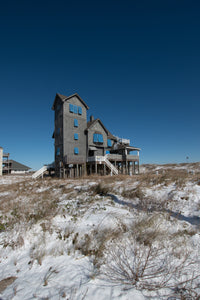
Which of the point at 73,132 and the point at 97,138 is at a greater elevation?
the point at 73,132

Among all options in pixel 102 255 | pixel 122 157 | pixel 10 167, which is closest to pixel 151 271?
pixel 102 255

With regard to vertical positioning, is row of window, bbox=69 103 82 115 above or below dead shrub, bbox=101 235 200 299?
above

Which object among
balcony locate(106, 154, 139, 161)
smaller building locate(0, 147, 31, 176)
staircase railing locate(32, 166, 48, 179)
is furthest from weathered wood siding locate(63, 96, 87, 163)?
smaller building locate(0, 147, 31, 176)

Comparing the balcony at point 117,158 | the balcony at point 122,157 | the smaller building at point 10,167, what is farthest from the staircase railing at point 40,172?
the smaller building at point 10,167

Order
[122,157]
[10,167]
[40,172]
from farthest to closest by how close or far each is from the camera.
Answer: [10,167]
[122,157]
[40,172]

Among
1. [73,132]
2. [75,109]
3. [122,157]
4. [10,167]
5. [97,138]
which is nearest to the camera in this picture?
[73,132]

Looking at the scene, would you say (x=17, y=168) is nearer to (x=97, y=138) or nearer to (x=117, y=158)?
(x=97, y=138)

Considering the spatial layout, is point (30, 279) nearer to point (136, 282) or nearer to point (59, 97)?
point (136, 282)

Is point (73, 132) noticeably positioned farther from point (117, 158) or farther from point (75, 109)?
point (117, 158)

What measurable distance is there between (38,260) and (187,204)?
5584 millimetres

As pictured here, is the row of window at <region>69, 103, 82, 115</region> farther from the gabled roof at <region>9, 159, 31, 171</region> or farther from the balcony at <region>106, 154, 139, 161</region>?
the gabled roof at <region>9, 159, 31, 171</region>

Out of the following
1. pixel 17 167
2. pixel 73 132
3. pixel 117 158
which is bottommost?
pixel 17 167

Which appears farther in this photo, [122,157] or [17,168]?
[17,168]

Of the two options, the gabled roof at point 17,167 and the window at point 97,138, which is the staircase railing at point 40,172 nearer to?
the window at point 97,138
